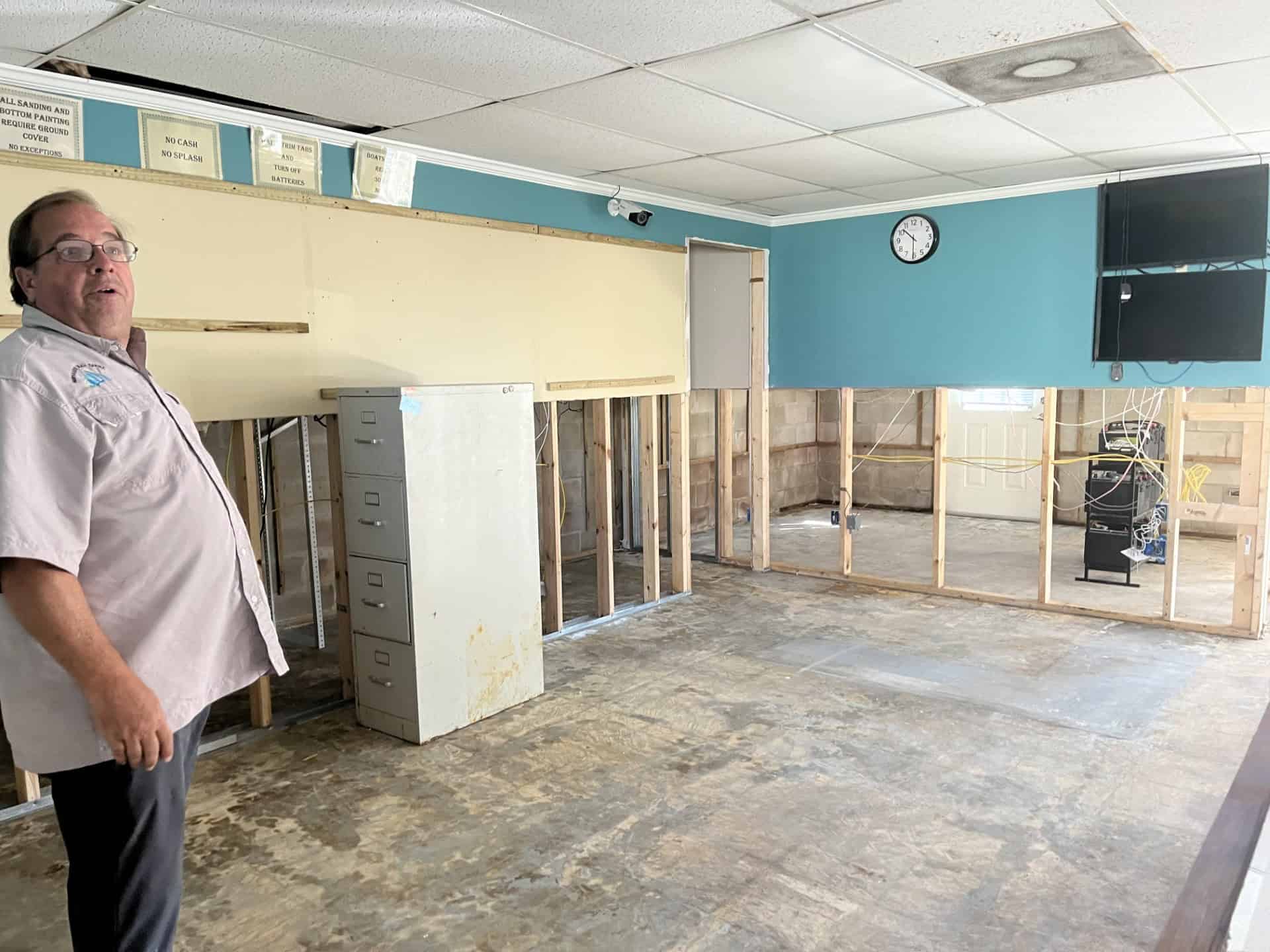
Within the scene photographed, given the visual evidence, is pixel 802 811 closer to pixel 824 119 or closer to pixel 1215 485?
pixel 824 119

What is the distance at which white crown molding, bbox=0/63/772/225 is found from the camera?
2.96 meters

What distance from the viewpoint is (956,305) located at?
5559mm

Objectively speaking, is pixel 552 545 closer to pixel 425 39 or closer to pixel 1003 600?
pixel 425 39

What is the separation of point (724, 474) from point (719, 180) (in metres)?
2.13

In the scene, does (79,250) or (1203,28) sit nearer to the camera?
(79,250)

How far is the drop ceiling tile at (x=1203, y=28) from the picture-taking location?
2545 mm

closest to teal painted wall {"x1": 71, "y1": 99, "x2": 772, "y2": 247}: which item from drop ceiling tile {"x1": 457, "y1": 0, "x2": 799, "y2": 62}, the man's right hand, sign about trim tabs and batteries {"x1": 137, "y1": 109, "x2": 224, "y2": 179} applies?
sign about trim tabs and batteries {"x1": 137, "y1": 109, "x2": 224, "y2": 179}

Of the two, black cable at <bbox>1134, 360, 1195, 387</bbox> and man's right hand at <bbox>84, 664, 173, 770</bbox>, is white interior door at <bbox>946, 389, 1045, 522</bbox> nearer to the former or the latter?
black cable at <bbox>1134, 360, 1195, 387</bbox>

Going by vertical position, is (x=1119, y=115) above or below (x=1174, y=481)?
above

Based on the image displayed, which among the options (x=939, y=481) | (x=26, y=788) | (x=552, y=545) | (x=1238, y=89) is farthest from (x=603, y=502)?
(x=1238, y=89)

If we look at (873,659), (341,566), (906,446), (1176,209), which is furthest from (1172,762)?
(906,446)

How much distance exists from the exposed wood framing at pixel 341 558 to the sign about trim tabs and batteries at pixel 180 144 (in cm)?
106

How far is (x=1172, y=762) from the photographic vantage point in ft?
10.5

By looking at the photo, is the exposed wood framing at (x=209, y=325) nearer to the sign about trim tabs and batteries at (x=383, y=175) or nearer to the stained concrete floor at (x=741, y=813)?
the sign about trim tabs and batteries at (x=383, y=175)
